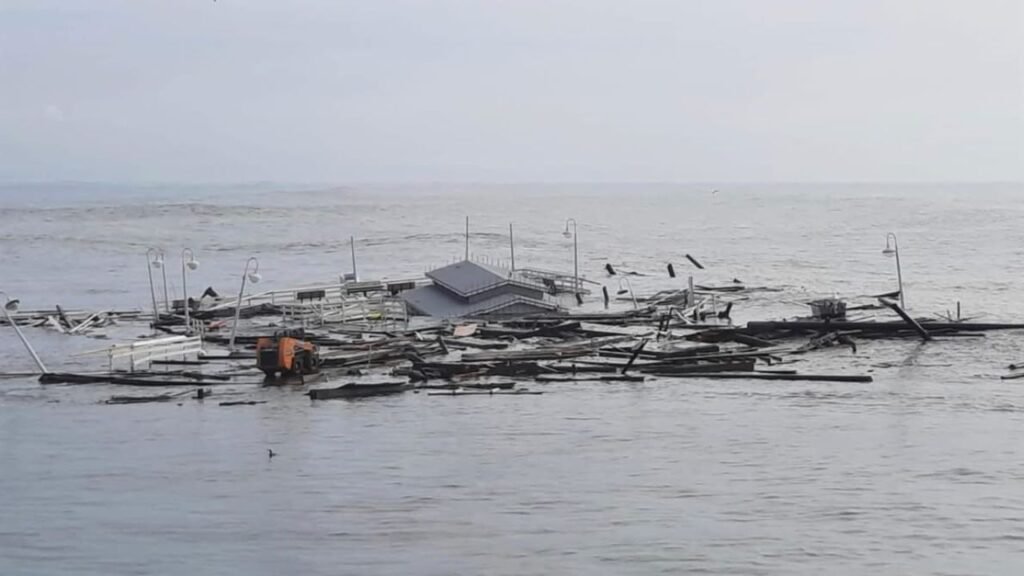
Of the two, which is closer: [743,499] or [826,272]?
[743,499]

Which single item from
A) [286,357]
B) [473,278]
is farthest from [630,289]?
[286,357]

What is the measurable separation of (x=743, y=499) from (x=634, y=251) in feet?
257

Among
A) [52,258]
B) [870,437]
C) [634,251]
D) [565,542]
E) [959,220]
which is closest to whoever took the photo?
A: [565,542]

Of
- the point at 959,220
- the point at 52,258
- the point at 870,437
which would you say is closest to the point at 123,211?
the point at 52,258

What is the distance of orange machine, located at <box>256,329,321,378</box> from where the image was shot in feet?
100

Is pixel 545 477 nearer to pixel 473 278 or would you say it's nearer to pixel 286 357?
pixel 286 357

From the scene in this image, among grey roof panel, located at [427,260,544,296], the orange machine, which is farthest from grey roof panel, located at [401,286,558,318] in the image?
the orange machine

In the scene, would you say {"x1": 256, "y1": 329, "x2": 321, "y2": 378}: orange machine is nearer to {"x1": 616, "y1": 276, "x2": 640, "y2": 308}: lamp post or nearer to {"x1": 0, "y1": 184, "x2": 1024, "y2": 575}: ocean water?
{"x1": 0, "y1": 184, "x2": 1024, "y2": 575}: ocean water

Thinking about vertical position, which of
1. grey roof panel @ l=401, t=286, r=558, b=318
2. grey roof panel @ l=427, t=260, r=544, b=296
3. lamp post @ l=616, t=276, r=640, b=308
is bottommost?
lamp post @ l=616, t=276, r=640, b=308

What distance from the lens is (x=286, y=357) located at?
30750 millimetres

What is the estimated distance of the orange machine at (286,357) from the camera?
100 ft

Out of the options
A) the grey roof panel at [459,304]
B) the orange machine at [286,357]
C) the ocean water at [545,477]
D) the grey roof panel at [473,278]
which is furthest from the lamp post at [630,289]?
the orange machine at [286,357]

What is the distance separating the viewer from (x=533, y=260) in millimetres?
88812

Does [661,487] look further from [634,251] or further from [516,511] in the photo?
[634,251]
